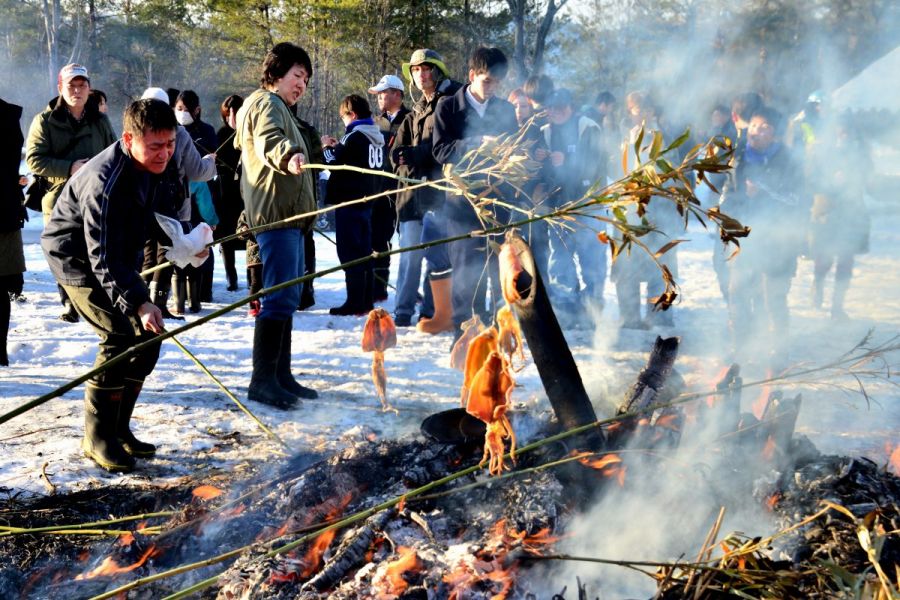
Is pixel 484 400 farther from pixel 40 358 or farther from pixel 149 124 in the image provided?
pixel 40 358

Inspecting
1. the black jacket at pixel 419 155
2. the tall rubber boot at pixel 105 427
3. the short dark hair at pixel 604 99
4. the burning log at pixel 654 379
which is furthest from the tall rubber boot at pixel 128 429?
the short dark hair at pixel 604 99

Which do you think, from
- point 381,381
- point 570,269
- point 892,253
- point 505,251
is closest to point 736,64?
point 570,269

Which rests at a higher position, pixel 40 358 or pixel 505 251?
pixel 505 251

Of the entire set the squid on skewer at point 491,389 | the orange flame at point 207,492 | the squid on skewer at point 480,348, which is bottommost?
the orange flame at point 207,492

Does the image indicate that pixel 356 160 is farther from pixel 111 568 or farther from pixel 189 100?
pixel 111 568

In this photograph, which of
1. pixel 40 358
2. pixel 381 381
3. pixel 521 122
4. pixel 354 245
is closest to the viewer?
pixel 381 381

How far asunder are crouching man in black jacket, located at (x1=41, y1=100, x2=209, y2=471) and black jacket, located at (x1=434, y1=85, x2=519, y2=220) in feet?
7.86

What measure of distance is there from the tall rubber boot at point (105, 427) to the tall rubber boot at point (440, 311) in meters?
3.21

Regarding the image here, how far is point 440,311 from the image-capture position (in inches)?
265

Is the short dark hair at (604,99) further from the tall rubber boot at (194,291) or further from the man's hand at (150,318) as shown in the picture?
the man's hand at (150,318)

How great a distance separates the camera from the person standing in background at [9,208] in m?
5.18

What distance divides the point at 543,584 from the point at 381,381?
2051 millimetres

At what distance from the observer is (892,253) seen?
437 inches

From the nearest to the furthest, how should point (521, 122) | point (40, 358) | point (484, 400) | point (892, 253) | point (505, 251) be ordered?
point (484, 400) → point (505, 251) → point (40, 358) → point (521, 122) → point (892, 253)
